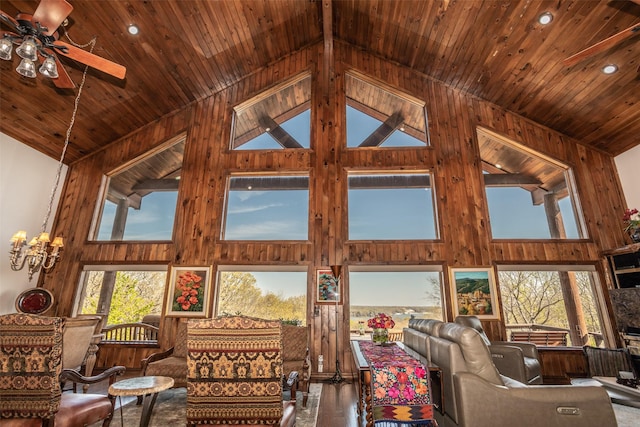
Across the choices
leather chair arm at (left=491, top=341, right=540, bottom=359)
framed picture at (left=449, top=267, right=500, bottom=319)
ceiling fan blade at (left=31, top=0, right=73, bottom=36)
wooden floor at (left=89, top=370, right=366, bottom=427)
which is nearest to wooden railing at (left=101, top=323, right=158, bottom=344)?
wooden floor at (left=89, top=370, right=366, bottom=427)

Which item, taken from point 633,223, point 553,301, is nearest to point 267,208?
point 553,301

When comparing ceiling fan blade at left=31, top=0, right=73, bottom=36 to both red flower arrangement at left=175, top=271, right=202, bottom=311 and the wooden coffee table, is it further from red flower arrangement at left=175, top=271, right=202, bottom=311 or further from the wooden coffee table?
red flower arrangement at left=175, top=271, right=202, bottom=311

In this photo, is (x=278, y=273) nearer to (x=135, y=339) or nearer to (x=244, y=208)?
(x=244, y=208)

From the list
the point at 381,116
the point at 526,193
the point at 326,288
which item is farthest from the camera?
the point at 381,116

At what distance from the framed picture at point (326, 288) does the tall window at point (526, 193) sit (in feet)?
10.5

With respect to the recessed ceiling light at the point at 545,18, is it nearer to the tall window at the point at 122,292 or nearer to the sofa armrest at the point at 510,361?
the sofa armrest at the point at 510,361

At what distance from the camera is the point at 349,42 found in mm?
7262

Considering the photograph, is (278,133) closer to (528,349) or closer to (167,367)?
(167,367)

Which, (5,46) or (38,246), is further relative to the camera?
(38,246)

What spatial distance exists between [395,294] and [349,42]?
5807 millimetres

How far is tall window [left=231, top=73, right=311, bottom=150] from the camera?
6746mm

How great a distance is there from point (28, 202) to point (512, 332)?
9.42 meters

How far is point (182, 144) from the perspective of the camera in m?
6.88

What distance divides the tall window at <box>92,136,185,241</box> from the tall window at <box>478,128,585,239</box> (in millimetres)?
6523
